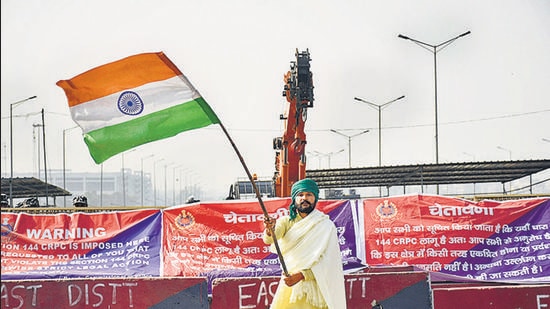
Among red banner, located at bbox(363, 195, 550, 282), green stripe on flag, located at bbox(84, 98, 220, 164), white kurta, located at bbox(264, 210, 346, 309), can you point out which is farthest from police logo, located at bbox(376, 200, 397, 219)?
white kurta, located at bbox(264, 210, 346, 309)

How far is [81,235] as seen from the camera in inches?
548

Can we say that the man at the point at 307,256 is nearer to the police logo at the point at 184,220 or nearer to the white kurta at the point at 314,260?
the white kurta at the point at 314,260

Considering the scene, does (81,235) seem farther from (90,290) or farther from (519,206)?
(519,206)

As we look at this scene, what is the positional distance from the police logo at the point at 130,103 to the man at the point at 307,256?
4.86 feet

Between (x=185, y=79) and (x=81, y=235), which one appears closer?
(x=185, y=79)

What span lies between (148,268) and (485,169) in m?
17.9

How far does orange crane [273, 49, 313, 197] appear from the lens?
50.6ft

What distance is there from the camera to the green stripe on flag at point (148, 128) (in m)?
7.04

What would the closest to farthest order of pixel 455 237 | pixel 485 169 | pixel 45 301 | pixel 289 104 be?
pixel 45 301 → pixel 455 237 → pixel 289 104 → pixel 485 169

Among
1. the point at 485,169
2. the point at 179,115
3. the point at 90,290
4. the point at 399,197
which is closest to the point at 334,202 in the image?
the point at 399,197

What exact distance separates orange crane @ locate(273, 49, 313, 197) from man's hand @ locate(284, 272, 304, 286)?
9.06 meters

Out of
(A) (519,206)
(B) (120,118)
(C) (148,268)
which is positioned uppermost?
(B) (120,118)

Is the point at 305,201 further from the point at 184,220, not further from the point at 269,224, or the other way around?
the point at 184,220

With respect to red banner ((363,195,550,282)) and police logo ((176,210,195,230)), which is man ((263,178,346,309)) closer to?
red banner ((363,195,550,282))
